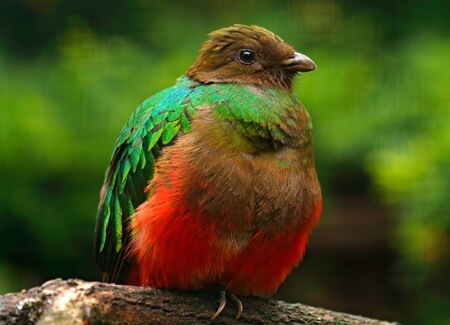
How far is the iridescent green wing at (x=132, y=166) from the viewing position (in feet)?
15.4

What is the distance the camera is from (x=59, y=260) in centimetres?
704

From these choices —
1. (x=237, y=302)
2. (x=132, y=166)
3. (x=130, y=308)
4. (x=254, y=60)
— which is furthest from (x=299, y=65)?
(x=130, y=308)

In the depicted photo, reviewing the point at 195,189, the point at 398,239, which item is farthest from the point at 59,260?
the point at 195,189

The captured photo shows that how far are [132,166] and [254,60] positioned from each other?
0.89 m

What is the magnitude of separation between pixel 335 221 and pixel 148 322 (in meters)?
3.84

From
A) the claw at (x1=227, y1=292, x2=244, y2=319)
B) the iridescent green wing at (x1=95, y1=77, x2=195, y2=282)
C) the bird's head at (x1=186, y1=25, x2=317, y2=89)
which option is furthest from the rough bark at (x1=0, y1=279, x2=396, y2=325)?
the bird's head at (x1=186, y1=25, x2=317, y2=89)

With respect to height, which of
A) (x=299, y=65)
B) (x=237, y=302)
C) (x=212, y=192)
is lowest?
(x=237, y=302)

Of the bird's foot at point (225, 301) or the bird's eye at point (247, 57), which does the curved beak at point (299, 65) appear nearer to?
the bird's eye at point (247, 57)

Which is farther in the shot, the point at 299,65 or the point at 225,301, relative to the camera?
the point at 299,65

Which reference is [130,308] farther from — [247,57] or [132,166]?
[247,57]

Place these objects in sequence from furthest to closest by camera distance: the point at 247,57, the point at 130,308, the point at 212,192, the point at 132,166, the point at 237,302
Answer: the point at 247,57 → the point at 132,166 → the point at 237,302 → the point at 212,192 → the point at 130,308

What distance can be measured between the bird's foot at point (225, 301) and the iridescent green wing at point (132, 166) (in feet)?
1.73

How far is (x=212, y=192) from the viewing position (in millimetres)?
4434

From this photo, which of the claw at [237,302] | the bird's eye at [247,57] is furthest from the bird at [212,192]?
the bird's eye at [247,57]
